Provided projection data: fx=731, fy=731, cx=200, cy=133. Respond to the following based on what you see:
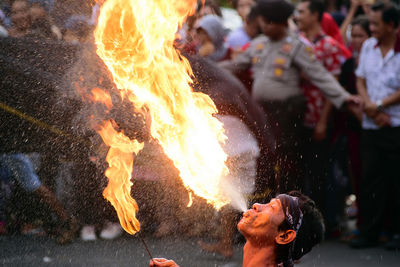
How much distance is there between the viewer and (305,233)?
3486 millimetres

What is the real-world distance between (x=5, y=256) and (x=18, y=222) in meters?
0.64

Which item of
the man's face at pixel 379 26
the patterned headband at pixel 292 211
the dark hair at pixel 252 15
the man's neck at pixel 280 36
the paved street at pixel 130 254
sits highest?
the patterned headband at pixel 292 211

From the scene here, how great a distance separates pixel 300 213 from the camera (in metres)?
3.49

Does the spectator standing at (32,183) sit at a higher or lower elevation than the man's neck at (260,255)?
lower

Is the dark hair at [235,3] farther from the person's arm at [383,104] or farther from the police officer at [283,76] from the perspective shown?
the person's arm at [383,104]

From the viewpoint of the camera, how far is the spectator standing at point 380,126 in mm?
5992

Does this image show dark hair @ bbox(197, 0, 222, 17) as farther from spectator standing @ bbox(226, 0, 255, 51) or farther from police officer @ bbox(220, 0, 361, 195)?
police officer @ bbox(220, 0, 361, 195)

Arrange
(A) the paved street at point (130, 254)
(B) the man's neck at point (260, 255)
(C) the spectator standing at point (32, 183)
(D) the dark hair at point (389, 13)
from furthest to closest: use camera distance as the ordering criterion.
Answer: (D) the dark hair at point (389, 13)
(C) the spectator standing at point (32, 183)
(A) the paved street at point (130, 254)
(B) the man's neck at point (260, 255)

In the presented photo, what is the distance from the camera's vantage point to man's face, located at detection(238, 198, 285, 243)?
341 centimetres

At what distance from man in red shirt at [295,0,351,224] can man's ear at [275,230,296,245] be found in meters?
2.87

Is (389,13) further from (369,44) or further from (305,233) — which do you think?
(305,233)

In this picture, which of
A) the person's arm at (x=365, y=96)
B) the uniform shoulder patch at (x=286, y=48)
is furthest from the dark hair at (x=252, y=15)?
the person's arm at (x=365, y=96)

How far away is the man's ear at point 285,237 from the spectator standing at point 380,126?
2781 millimetres

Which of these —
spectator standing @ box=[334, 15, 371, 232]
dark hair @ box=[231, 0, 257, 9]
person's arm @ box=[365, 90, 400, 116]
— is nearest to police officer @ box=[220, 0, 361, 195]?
person's arm @ box=[365, 90, 400, 116]
